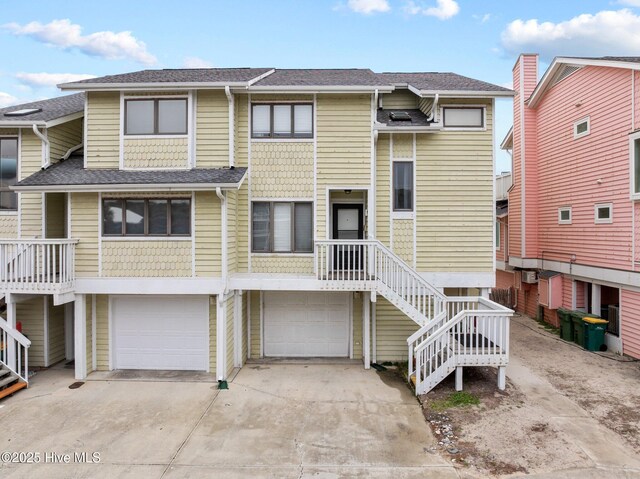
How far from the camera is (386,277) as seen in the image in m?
8.96

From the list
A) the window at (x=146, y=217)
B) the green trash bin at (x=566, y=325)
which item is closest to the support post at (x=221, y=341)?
the window at (x=146, y=217)

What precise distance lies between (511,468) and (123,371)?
29.2 feet

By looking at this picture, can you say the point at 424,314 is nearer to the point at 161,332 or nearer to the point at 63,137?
the point at 161,332

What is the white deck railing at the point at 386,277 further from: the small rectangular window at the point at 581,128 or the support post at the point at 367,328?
the small rectangular window at the point at 581,128

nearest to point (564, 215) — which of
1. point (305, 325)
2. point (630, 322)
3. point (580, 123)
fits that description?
point (580, 123)

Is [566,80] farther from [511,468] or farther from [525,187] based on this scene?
[511,468]

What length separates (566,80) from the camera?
13320 millimetres

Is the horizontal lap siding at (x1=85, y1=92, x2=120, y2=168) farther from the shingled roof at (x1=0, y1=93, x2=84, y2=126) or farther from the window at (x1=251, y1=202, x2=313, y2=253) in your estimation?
the window at (x1=251, y1=202, x2=313, y2=253)

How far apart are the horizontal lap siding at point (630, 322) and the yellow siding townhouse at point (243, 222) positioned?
4.28 meters

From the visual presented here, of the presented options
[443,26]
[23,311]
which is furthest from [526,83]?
[23,311]

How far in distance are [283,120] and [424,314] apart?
20.1 feet

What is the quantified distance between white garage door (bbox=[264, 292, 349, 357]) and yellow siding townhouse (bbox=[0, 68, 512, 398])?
0.13ft

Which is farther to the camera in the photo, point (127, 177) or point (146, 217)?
point (146, 217)

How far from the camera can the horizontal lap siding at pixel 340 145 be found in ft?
31.5
